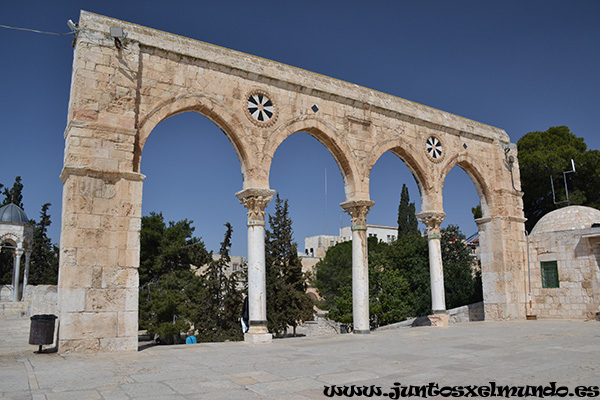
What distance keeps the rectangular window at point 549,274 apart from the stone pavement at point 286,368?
704cm

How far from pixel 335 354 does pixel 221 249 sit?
54.1 ft

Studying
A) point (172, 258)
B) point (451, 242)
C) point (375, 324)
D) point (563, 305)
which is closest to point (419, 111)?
point (563, 305)

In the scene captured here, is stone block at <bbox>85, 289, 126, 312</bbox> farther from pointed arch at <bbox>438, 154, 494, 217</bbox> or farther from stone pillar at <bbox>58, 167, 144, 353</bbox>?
pointed arch at <bbox>438, 154, 494, 217</bbox>

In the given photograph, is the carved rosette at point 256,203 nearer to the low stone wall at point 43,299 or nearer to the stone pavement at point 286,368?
the stone pavement at point 286,368

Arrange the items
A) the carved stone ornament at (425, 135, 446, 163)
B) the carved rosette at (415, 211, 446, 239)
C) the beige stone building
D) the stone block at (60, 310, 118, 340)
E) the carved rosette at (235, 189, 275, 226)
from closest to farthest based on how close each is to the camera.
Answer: the stone block at (60, 310, 118, 340) < the carved rosette at (235, 189, 275, 226) < the carved rosette at (415, 211, 446, 239) < the carved stone ornament at (425, 135, 446, 163) < the beige stone building

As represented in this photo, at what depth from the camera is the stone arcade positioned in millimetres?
8539

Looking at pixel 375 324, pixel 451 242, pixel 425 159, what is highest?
pixel 425 159

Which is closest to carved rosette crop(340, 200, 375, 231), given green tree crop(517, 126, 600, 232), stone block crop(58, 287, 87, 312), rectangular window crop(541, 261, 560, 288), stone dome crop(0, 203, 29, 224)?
stone block crop(58, 287, 87, 312)

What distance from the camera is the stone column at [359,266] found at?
475 inches

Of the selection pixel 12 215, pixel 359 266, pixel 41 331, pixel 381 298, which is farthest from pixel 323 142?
pixel 12 215

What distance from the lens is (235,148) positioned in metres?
11.2

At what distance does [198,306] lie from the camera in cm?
2097

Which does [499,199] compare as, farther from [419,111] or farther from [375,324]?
[375,324]

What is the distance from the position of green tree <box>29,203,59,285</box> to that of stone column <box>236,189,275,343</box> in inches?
1031
